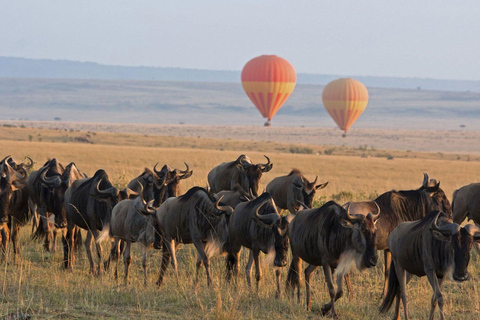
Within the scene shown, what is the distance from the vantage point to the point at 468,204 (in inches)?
497

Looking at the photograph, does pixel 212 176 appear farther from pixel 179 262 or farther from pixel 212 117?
pixel 212 117

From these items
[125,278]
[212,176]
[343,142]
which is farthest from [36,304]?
[343,142]

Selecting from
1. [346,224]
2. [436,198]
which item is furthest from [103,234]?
[436,198]

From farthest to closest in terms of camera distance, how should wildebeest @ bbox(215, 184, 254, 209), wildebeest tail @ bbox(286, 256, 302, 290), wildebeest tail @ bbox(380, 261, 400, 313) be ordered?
1. wildebeest @ bbox(215, 184, 254, 209)
2. wildebeest tail @ bbox(286, 256, 302, 290)
3. wildebeest tail @ bbox(380, 261, 400, 313)

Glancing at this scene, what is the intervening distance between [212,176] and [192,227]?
212 inches

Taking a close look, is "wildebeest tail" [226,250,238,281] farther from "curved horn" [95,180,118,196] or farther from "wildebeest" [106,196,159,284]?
"curved horn" [95,180,118,196]

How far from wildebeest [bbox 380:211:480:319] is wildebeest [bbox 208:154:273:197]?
565 cm

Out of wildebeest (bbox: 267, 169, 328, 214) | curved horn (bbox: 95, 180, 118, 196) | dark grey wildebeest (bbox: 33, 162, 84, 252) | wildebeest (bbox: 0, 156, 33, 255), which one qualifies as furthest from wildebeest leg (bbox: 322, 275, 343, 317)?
wildebeest (bbox: 0, 156, 33, 255)

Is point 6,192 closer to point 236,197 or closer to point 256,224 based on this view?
point 236,197

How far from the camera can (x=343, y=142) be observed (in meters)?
104

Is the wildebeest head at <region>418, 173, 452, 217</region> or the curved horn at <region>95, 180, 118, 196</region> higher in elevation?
the wildebeest head at <region>418, 173, 452, 217</region>

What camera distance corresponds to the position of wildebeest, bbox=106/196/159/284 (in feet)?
34.3

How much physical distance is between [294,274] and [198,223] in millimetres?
1497

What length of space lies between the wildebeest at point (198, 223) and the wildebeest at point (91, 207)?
1085 mm
